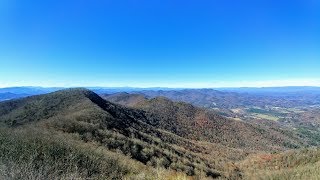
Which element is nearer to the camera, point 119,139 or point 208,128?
point 119,139

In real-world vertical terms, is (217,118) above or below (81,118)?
below

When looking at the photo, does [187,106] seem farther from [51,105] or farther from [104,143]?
[104,143]

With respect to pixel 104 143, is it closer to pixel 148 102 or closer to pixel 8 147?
pixel 8 147

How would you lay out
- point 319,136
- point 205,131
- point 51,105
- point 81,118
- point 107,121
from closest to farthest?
point 81,118 < point 107,121 < point 51,105 < point 205,131 < point 319,136

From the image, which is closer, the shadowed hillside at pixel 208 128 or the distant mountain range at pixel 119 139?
the distant mountain range at pixel 119 139

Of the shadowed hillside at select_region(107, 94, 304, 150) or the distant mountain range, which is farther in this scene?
the shadowed hillside at select_region(107, 94, 304, 150)

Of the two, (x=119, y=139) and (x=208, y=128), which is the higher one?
A: (x=119, y=139)

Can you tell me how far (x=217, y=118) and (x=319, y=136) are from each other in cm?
8338

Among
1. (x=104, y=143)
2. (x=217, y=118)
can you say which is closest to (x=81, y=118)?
(x=104, y=143)

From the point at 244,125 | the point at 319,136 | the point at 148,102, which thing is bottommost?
the point at 319,136

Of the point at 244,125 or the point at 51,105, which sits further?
the point at 244,125

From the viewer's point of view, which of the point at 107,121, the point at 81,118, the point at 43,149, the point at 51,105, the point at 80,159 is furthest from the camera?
the point at 51,105

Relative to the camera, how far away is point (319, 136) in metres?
185

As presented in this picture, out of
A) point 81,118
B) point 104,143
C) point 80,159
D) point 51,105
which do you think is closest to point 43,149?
point 80,159
